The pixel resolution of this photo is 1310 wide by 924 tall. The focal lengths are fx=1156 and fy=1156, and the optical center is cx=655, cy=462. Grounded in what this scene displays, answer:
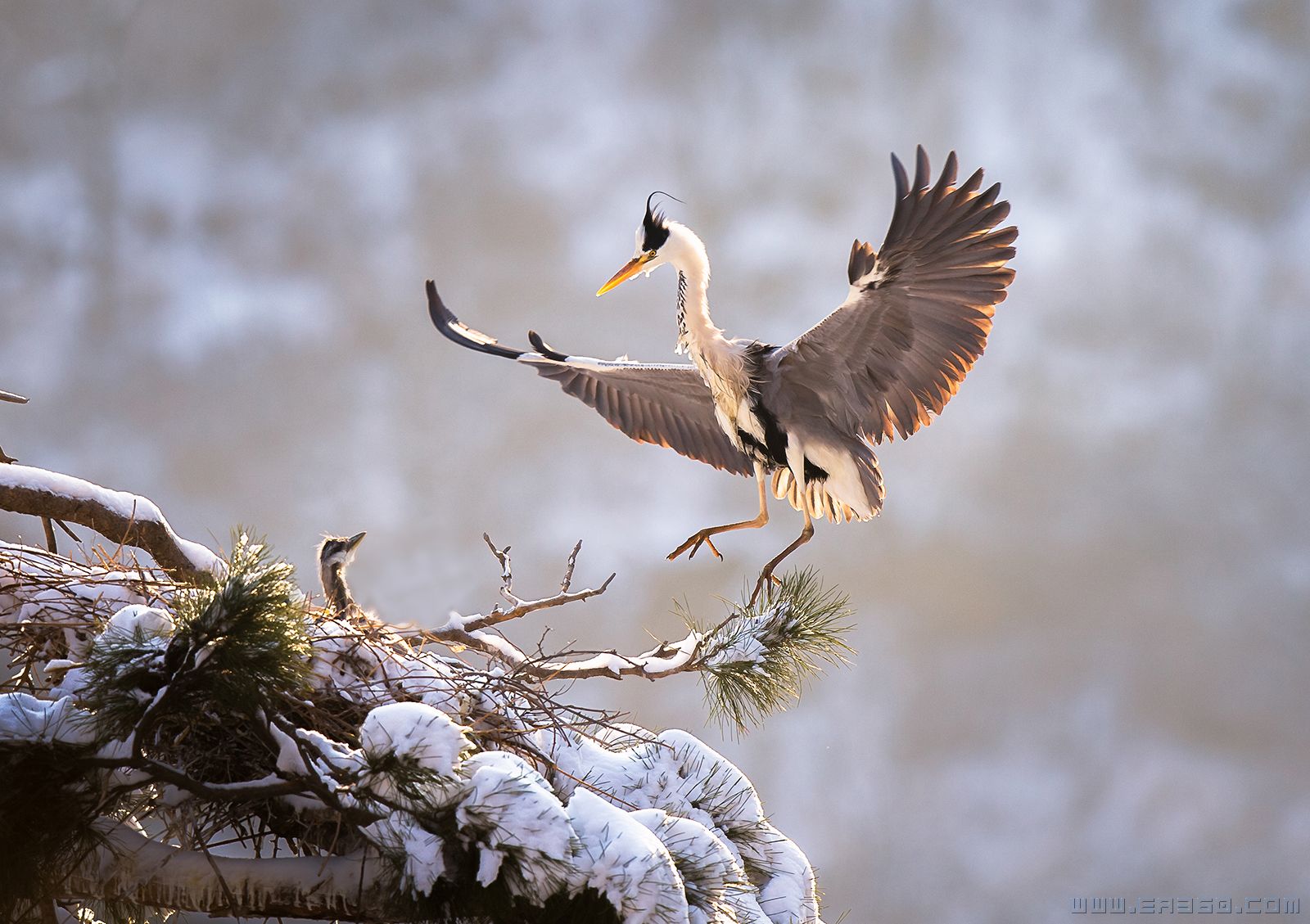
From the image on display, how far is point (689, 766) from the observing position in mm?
3338

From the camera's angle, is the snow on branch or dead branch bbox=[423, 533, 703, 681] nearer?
the snow on branch

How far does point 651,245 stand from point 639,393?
966 millimetres

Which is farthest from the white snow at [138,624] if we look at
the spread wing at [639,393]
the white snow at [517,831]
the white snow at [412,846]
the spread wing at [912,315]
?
the spread wing at [639,393]

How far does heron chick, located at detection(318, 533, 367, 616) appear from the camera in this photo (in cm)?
488

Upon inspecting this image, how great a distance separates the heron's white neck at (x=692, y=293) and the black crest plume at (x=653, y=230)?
0.08 feet

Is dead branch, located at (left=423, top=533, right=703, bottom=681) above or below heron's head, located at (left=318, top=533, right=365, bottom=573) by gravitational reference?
below

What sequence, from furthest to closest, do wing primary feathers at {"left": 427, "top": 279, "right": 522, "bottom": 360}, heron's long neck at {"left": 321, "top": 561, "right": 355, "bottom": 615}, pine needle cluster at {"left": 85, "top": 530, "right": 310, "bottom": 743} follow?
wing primary feathers at {"left": 427, "top": 279, "right": 522, "bottom": 360} → heron's long neck at {"left": 321, "top": 561, "right": 355, "bottom": 615} → pine needle cluster at {"left": 85, "top": 530, "right": 310, "bottom": 743}

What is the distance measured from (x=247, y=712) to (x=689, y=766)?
1604mm

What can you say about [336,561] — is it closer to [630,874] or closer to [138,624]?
[138,624]

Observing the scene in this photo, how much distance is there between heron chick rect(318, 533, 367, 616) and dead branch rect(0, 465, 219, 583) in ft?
4.07

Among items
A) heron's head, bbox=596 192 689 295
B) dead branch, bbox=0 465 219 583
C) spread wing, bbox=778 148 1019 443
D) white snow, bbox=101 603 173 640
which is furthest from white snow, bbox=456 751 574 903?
heron's head, bbox=596 192 689 295

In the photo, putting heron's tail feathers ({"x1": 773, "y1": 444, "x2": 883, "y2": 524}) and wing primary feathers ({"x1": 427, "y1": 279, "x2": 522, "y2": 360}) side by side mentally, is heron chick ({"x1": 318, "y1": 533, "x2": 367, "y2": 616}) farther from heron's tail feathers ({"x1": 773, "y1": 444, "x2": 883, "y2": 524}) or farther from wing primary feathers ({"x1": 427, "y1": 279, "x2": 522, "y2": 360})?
heron's tail feathers ({"x1": 773, "y1": 444, "x2": 883, "y2": 524})

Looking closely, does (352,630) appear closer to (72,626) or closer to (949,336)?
(72,626)

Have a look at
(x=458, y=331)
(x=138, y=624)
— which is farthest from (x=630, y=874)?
(x=458, y=331)
